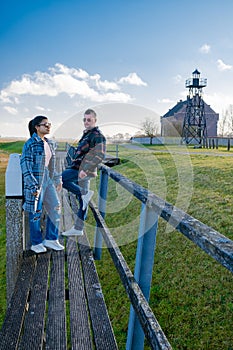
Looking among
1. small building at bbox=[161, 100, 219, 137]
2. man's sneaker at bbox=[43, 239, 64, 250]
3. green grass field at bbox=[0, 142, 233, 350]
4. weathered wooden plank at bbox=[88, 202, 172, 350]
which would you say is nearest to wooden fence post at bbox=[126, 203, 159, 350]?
weathered wooden plank at bbox=[88, 202, 172, 350]

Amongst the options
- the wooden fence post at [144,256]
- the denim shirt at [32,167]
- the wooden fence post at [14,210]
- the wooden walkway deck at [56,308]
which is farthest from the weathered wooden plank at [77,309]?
the denim shirt at [32,167]

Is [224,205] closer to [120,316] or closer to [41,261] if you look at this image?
[120,316]

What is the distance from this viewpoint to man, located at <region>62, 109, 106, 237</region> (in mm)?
3934

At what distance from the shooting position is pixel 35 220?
3371mm

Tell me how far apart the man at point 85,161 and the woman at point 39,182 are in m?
0.40

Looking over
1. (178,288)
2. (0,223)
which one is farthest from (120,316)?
(0,223)

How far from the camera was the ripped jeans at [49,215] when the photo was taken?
3402 millimetres

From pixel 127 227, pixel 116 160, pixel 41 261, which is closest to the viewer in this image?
pixel 41 261

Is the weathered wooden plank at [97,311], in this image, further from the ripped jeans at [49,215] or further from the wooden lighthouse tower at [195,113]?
the wooden lighthouse tower at [195,113]

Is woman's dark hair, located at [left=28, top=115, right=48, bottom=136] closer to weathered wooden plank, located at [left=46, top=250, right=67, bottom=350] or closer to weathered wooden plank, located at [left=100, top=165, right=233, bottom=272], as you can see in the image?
weathered wooden plank, located at [left=46, top=250, right=67, bottom=350]

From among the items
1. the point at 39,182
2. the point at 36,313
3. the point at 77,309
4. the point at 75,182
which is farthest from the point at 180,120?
the point at 36,313

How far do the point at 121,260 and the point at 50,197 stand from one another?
59.3 inches

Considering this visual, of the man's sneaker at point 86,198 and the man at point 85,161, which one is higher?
the man at point 85,161

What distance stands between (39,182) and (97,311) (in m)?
1.48
